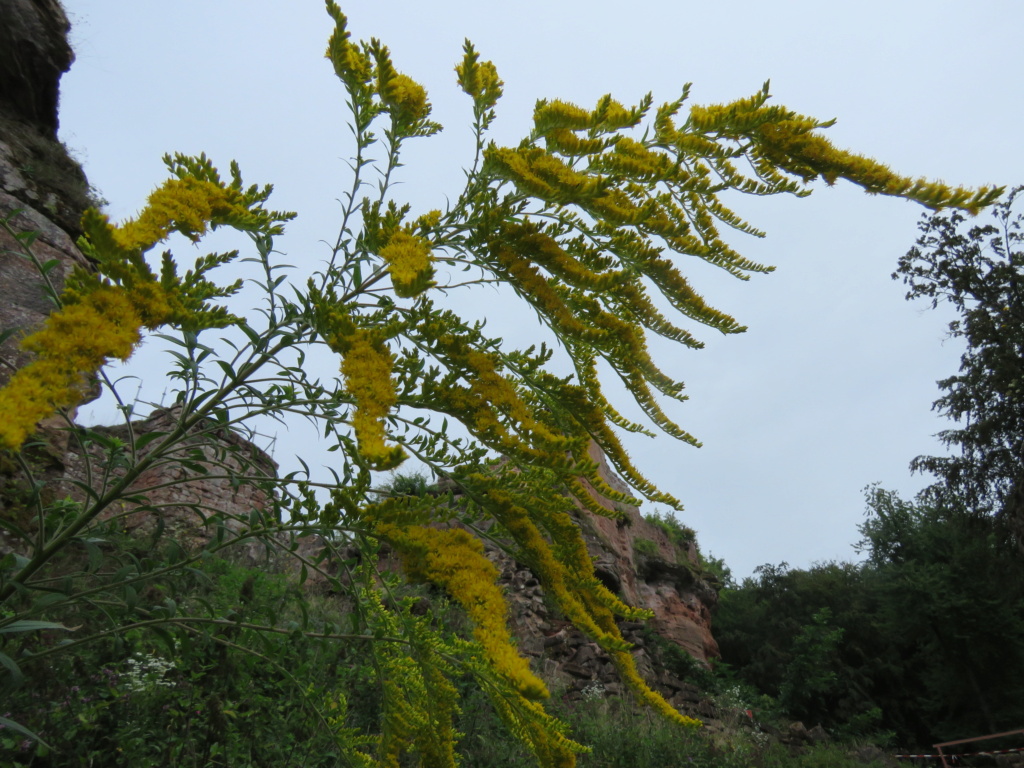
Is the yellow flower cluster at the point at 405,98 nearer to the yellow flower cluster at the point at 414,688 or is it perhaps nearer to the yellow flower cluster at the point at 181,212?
the yellow flower cluster at the point at 181,212

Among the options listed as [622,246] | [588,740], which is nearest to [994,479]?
[588,740]

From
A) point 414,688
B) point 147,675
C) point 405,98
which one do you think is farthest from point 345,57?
point 147,675

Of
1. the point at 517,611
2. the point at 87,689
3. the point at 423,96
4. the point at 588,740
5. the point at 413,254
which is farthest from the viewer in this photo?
the point at 517,611

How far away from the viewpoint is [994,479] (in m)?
14.2

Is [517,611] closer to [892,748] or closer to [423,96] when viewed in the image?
[423,96]

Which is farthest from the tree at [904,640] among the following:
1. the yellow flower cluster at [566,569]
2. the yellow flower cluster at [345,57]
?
the yellow flower cluster at [345,57]

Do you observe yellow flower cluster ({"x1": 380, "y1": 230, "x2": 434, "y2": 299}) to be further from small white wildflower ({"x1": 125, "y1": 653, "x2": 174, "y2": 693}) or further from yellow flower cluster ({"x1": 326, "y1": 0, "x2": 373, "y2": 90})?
small white wildflower ({"x1": 125, "y1": 653, "x2": 174, "y2": 693})

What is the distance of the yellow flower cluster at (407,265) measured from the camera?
146cm

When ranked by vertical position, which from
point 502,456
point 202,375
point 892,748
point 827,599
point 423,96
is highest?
point 827,599

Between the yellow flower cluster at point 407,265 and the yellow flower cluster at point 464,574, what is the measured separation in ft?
1.81

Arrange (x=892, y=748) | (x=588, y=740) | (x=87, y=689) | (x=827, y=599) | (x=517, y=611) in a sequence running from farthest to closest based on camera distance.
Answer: (x=827, y=599), (x=892, y=748), (x=517, y=611), (x=588, y=740), (x=87, y=689)

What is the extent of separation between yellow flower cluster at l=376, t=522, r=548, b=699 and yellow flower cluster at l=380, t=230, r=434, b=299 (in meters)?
0.55

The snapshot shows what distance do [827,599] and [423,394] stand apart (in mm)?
19252

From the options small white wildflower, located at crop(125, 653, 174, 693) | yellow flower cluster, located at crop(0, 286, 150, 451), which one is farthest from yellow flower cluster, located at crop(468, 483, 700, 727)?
small white wildflower, located at crop(125, 653, 174, 693)
